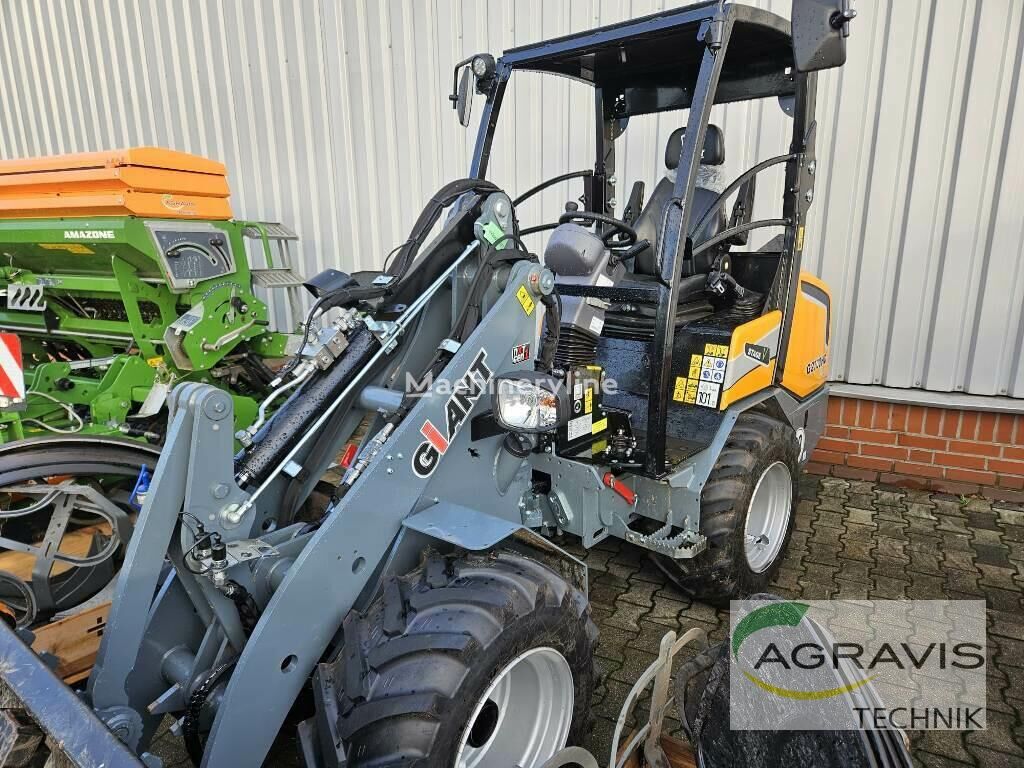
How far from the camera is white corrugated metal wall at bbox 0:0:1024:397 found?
3.77 metres

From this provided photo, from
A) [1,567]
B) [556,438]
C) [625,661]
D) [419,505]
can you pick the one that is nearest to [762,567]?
[625,661]

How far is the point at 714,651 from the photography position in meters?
1.75

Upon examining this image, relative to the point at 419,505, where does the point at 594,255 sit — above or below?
above

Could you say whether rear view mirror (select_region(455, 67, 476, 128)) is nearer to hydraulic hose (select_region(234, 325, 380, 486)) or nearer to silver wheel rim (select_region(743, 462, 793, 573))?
hydraulic hose (select_region(234, 325, 380, 486))

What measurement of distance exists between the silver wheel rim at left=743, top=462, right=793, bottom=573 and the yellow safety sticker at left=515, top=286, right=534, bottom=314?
161cm

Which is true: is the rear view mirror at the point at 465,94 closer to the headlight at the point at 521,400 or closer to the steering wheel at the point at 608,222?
the steering wheel at the point at 608,222

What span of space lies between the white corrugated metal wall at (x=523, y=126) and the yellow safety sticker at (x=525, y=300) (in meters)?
2.79

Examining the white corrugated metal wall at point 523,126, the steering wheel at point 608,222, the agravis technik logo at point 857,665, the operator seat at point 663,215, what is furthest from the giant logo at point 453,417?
the white corrugated metal wall at point 523,126

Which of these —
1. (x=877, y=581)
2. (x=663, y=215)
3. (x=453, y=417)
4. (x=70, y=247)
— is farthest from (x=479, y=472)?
(x=70, y=247)

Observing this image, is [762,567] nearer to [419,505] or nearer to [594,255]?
[594,255]

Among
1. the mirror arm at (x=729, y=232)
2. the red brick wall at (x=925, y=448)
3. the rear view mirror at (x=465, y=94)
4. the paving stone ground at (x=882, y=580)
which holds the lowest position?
the paving stone ground at (x=882, y=580)

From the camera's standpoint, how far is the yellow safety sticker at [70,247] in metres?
4.46

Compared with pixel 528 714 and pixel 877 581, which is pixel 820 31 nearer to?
pixel 528 714

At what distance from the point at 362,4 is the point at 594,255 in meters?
4.25
